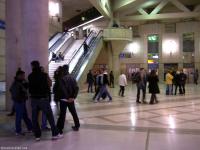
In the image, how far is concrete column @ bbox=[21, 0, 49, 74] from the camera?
7066mm

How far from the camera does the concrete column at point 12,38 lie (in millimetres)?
9953

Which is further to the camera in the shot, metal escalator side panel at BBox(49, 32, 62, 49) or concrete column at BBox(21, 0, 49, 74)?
metal escalator side panel at BBox(49, 32, 62, 49)

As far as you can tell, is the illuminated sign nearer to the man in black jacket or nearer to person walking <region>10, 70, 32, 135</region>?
the man in black jacket

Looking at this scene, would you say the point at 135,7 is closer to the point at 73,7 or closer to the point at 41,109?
the point at 73,7

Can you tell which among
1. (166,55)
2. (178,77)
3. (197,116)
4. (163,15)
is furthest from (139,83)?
(166,55)

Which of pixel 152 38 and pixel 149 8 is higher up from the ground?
pixel 149 8

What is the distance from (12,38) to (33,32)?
323 cm

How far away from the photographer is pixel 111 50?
30.8m

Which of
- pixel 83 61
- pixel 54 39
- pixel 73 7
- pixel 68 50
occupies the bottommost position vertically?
pixel 83 61

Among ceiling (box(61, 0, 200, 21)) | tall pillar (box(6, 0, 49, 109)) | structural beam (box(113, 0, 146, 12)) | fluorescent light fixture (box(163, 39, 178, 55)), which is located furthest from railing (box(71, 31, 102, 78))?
fluorescent light fixture (box(163, 39, 178, 55))

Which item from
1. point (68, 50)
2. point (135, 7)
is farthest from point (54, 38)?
point (135, 7)

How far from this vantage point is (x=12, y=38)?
1001cm

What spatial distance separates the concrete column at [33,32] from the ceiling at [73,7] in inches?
923

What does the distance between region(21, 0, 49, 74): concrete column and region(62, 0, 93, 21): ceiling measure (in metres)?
23.4
